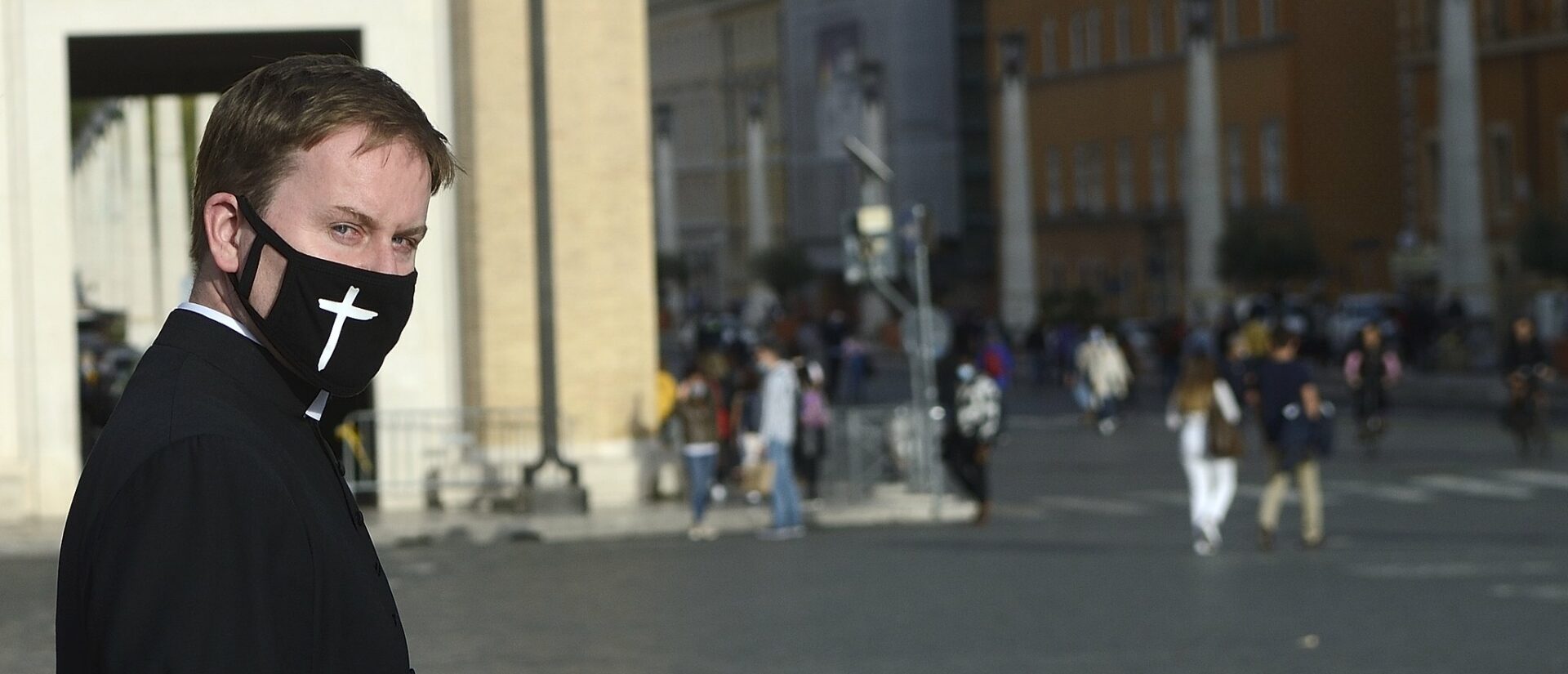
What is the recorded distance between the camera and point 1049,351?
186ft

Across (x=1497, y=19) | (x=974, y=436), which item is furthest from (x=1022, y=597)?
(x=1497, y=19)

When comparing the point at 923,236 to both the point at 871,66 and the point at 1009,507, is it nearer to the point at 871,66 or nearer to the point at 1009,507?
the point at 1009,507

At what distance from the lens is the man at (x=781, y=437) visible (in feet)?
67.3

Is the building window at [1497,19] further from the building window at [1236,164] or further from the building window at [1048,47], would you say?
the building window at [1048,47]

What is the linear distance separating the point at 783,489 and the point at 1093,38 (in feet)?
230

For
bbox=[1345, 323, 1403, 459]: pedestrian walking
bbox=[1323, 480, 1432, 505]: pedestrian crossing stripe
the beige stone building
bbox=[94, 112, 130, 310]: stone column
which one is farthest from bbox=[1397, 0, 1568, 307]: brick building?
the beige stone building

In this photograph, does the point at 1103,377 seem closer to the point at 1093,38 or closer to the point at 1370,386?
the point at 1370,386

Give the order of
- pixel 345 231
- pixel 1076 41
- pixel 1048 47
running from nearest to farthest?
pixel 345 231 → pixel 1076 41 → pixel 1048 47

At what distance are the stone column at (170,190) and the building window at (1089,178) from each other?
53.1 m

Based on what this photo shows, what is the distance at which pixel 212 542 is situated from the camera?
90.4 inches

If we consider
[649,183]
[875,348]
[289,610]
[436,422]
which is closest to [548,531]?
[436,422]

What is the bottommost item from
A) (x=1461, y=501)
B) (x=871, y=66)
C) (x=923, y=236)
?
(x=1461, y=501)

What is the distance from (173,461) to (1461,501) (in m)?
22.0

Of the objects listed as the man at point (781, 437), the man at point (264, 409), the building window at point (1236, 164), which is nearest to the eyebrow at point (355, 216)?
the man at point (264, 409)
